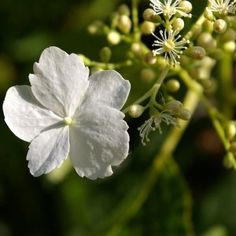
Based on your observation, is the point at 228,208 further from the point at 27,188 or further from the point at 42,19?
the point at 42,19

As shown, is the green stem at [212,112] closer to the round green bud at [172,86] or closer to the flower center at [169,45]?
the round green bud at [172,86]

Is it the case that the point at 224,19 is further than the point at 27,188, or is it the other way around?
the point at 27,188

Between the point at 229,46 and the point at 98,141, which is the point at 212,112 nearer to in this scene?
the point at 229,46

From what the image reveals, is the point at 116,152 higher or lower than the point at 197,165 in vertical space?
higher

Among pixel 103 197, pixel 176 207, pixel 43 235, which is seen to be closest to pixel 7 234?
pixel 43 235

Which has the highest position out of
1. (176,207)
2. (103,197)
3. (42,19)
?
(42,19)

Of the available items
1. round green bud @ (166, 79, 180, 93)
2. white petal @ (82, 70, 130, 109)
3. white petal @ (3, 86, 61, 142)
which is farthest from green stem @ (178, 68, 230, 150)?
white petal @ (3, 86, 61, 142)

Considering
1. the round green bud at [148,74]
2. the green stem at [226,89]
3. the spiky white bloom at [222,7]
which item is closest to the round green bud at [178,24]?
the spiky white bloom at [222,7]

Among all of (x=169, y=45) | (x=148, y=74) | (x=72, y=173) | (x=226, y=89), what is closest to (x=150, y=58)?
(x=169, y=45)
